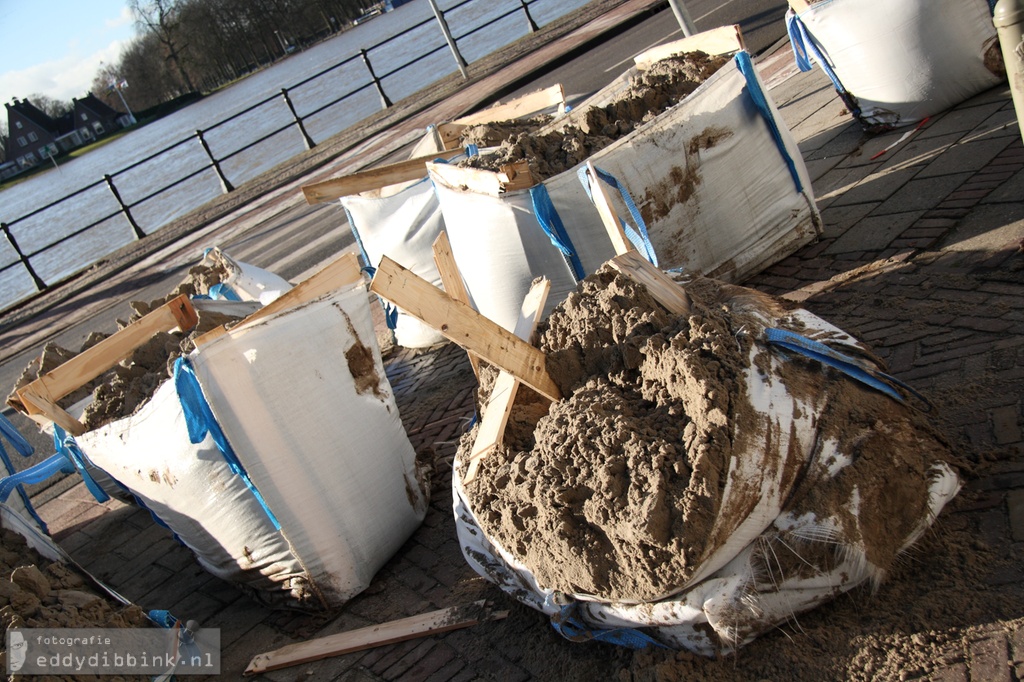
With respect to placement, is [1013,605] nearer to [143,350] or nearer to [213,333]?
[213,333]

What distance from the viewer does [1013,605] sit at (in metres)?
2.10

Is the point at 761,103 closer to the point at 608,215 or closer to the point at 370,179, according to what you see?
the point at 608,215

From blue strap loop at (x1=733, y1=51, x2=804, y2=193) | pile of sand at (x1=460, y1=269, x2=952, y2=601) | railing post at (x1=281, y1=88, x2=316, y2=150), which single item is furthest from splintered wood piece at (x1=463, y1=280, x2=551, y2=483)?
railing post at (x1=281, y1=88, x2=316, y2=150)

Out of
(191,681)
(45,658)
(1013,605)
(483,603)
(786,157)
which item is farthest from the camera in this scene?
(786,157)

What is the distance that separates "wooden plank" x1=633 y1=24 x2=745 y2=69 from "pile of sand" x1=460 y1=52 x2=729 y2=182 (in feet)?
0.33

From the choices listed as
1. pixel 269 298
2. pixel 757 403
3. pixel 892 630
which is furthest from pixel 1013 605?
pixel 269 298

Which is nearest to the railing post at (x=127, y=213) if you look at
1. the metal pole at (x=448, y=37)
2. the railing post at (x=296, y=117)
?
the railing post at (x=296, y=117)

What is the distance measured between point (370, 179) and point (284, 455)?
7.33 feet

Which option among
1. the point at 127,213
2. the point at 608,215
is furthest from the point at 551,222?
the point at 127,213

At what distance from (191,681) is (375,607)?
0.80m

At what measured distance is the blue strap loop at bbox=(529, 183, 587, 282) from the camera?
13.1ft

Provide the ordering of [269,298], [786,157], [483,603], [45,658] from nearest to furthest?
[45,658] → [483,603] → [786,157] → [269,298]

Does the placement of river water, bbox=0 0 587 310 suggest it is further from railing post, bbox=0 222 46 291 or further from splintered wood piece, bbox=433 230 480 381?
splintered wood piece, bbox=433 230 480 381

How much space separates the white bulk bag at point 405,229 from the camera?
5.11 metres
